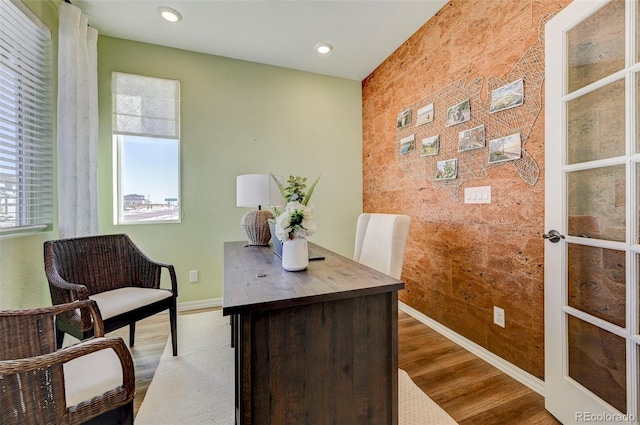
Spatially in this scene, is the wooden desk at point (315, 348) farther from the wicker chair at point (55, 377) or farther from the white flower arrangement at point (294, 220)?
the wicker chair at point (55, 377)

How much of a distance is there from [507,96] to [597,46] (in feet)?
1.65

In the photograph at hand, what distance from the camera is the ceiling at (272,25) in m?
2.18

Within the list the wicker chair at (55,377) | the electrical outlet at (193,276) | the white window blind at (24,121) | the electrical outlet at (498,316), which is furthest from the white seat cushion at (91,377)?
the electrical outlet at (498,316)

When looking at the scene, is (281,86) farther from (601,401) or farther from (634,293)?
(601,401)

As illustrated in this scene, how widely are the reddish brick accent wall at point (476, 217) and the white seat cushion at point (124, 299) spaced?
2.23m

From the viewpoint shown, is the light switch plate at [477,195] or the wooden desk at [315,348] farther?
the light switch plate at [477,195]

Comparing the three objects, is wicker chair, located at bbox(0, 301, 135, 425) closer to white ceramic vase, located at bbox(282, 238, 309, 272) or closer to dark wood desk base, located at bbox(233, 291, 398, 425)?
dark wood desk base, located at bbox(233, 291, 398, 425)

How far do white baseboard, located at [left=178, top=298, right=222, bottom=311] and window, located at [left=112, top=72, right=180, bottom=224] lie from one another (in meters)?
0.91

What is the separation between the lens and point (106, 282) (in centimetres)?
191

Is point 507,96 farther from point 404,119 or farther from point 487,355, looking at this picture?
point 487,355

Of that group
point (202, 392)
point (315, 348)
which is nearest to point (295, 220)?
point (315, 348)

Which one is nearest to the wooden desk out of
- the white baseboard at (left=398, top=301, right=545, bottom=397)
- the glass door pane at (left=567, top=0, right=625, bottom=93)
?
the white baseboard at (left=398, top=301, right=545, bottom=397)

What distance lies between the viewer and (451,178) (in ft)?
7.16

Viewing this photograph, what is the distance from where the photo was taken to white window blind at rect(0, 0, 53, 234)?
154cm
